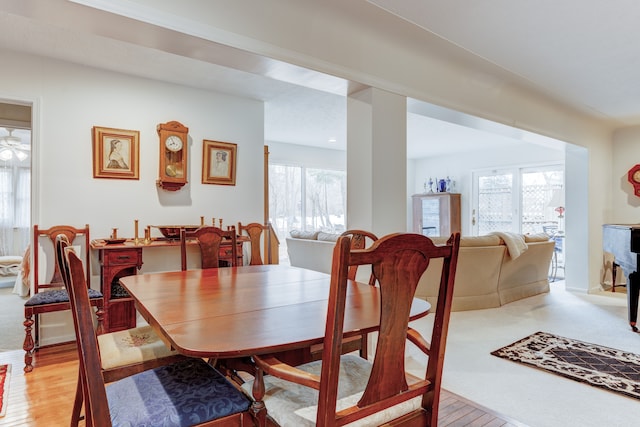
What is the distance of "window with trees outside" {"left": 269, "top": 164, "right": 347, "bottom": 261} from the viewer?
688 centimetres

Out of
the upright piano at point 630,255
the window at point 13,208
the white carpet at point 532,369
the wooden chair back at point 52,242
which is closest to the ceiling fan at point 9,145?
the window at point 13,208

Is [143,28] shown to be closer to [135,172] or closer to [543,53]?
[135,172]

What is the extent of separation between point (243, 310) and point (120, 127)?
291cm

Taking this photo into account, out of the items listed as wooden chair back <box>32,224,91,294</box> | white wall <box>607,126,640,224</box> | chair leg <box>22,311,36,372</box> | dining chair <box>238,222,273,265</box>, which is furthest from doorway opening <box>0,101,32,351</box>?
white wall <box>607,126,640,224</box>

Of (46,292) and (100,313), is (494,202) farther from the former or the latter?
(46,292)

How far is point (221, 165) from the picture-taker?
13.3 feet

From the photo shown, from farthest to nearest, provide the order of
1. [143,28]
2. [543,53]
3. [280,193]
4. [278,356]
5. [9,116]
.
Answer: [280,193] < [9,116] < [543,53] < [143,28] < [278,356]

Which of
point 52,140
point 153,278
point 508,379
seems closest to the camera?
point 153,278

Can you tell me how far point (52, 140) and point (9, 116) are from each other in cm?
135

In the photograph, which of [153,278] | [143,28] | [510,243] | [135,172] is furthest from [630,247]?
[135,172]

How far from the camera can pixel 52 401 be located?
2.20 m

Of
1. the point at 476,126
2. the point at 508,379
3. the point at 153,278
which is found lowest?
the point at 508,379

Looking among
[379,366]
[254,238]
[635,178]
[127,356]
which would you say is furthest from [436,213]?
[379,366]

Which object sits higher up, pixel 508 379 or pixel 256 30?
pixel 256 30
